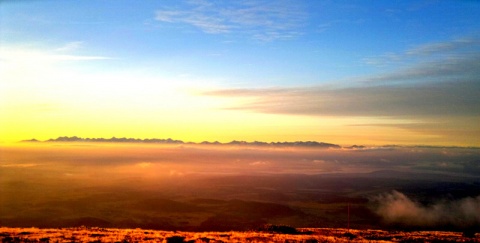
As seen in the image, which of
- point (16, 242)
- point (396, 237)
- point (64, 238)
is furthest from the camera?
point (396, 237)

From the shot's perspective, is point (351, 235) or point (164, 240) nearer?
point (164, 240)

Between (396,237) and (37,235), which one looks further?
(396,237)

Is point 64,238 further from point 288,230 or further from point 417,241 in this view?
point 417,241

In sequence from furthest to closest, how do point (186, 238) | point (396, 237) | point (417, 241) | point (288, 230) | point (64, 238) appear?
point (288, 230) < point (396, 237) < point (417, 241) < point (186, 238) < point (64, 238)

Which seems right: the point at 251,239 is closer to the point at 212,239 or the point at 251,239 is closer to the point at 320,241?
the point at 212,239

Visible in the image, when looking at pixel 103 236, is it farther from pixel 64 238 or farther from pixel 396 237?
pixel 396 237

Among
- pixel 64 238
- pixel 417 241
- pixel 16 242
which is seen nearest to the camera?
pixel 16 242

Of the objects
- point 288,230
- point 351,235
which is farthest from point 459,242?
point 288,230

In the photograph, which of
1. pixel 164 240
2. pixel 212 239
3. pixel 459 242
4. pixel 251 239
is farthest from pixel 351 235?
pixel 164 240

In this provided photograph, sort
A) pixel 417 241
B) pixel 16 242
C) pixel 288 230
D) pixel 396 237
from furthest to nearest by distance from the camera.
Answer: pixel 288 230
pixel 396 237
pixel 417 241
pixel 16 242

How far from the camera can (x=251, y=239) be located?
27922mm

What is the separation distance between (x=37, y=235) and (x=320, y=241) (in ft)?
71.2

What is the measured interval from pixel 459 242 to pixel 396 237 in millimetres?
5114

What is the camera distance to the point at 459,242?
93.2 feet
